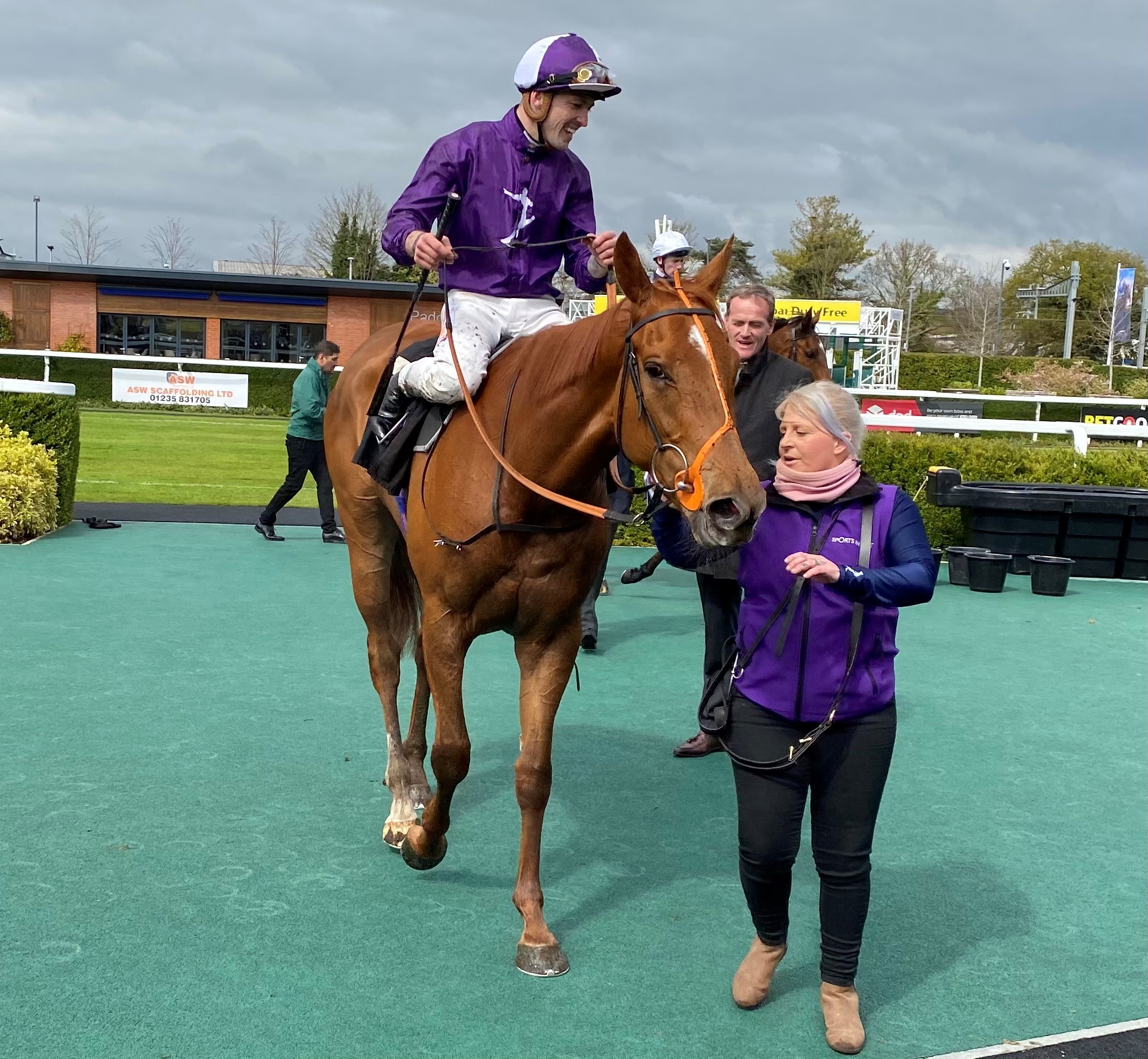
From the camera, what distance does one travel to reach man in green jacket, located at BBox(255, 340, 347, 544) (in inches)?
451

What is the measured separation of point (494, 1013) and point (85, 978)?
1.15 metres

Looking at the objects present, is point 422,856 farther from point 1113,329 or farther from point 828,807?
point 1113,329

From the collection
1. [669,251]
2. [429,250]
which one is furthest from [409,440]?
[669,251]

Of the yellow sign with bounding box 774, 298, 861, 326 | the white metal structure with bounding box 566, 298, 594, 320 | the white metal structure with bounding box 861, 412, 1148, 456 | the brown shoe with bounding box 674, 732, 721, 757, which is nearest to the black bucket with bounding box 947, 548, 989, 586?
the white metal structure with bounding box 861, 412, 1148, 456

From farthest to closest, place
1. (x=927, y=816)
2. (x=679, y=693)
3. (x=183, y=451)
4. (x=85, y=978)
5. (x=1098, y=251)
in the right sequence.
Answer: (x=1098, y=251), (x=183, y=451), (x=679, y=693), (x=927, y=816), (x=85, y=978)

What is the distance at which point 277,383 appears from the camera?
105 feet

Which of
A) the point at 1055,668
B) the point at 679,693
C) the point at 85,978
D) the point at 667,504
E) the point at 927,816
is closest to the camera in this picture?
the point at 667,504

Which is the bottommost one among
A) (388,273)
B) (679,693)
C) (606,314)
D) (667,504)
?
(679,693)

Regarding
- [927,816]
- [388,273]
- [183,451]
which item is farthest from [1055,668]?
[388,273]

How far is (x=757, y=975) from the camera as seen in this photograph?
3043 mm

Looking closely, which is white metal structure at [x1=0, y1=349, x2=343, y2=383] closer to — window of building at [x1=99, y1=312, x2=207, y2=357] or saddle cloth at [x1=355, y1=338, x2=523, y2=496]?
window of building at [x1=99, y1=312, x2=207, y2=357]

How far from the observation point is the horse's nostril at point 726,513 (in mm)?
2445

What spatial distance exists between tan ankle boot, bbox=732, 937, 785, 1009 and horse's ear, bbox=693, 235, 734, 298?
6.01 feet

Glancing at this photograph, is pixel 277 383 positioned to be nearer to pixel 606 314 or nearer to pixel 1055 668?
pixel 1055 668
